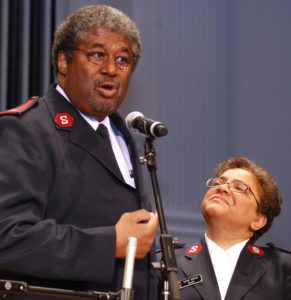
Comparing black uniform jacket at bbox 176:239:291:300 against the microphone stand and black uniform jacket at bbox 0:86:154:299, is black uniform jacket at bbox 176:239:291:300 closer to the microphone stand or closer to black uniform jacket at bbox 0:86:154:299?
black uniform jacket at bbox 0:86:154:299

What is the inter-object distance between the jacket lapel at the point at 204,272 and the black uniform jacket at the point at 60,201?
1.02 metres

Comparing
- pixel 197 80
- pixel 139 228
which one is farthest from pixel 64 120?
pixel 197 80

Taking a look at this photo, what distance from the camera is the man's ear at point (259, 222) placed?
324 cm

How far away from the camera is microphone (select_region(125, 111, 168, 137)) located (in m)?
1.80

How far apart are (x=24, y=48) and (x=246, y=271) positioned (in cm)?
174

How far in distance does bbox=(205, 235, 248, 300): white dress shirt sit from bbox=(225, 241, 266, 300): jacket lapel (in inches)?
0.9

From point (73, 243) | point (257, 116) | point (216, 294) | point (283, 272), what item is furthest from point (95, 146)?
point (257, 116)

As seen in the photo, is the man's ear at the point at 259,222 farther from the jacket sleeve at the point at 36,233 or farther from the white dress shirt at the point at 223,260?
the jacket sleeve at the point at 36,233

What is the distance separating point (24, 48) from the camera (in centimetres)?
404

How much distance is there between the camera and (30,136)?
6.01ft

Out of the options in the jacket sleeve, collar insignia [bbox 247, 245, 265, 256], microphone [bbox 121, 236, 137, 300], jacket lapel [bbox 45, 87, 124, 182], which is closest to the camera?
microphone [bbox 121, 236, 137, 300]

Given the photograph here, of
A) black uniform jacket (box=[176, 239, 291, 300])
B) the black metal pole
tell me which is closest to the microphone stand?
the black metal pole

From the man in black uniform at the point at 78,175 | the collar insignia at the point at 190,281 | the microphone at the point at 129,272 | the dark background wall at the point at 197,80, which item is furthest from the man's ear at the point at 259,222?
the microphone at the point at 129,272

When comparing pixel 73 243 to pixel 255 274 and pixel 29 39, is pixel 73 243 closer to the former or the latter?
pixel 255 274
